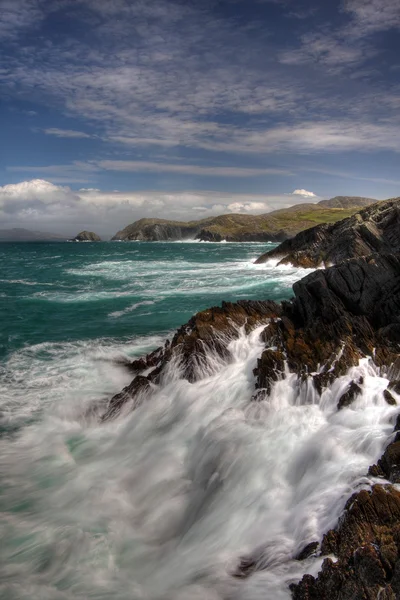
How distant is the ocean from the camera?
7.96 metres

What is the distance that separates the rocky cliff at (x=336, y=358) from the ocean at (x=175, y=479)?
425 mm

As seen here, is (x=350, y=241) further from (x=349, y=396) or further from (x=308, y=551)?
(x=308, y=551)

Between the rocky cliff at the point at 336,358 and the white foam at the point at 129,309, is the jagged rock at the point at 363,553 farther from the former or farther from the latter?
the white foam at the point at 129,309

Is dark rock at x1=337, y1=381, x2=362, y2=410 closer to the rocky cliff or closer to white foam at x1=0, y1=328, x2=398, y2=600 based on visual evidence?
the rocky cliff

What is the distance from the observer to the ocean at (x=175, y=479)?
26.1 ft

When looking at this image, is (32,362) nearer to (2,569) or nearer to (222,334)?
(222,334)

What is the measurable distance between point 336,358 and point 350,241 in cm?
4218

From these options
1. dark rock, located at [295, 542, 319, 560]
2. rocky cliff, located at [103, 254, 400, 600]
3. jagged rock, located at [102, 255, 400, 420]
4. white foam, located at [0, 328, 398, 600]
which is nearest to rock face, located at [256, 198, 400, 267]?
jagged rock, located at [102, 255, 400, 420]

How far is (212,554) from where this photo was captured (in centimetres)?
821

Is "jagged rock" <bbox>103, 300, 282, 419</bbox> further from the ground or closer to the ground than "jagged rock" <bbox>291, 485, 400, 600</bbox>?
further from the ground

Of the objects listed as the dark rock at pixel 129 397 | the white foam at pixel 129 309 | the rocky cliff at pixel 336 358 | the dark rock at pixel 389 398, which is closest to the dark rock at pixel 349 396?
the rocky cliff at pixel 336 358

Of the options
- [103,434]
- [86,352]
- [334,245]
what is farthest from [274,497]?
[334,245]

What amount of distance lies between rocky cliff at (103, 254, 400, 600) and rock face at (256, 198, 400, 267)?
23.7m

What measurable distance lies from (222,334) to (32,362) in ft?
35.6
